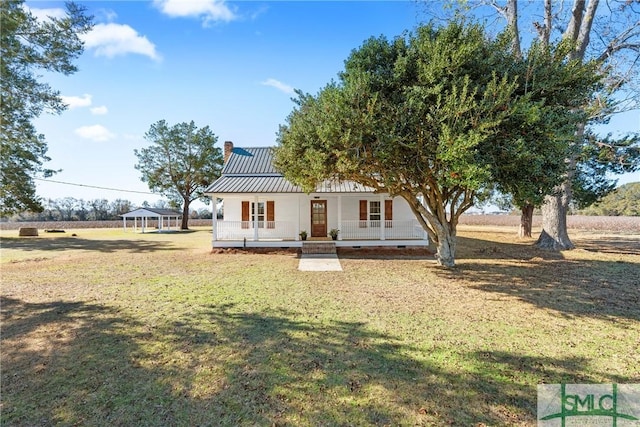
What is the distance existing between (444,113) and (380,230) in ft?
31.6

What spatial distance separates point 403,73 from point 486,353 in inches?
285

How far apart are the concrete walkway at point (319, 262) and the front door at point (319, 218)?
10.9 feet

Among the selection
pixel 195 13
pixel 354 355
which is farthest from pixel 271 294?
pixel 195 13

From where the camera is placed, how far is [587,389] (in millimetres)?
3594

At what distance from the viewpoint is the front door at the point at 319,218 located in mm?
17484

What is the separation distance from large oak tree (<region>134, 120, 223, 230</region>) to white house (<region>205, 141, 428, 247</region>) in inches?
848

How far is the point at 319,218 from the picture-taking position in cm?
1752

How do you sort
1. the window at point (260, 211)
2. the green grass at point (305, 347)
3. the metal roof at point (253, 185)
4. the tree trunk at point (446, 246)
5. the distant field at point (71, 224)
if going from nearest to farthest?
the green grass at point (305, 347) < the tree trunk at point (446, 246) < the metal roof at point (253, 185) < the window at point (260, 211) < the distant field at point (71, 224)

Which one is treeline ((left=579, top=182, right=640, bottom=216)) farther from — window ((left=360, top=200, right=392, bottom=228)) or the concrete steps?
the concrete steps

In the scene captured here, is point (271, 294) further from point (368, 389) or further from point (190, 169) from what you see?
point (190, 169)

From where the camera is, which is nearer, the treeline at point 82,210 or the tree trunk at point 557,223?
the tree trunk at point 557,223

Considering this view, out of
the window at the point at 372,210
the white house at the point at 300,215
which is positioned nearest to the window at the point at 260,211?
the white house at the point at 300,215

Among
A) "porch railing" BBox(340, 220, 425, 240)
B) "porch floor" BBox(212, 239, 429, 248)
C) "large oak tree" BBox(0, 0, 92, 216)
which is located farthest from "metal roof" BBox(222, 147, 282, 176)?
"large oak tree" BBox(0, 0, 92, 216)

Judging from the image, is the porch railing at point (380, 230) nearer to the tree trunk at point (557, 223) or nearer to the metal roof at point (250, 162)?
the metal roof at point (250, 162)
